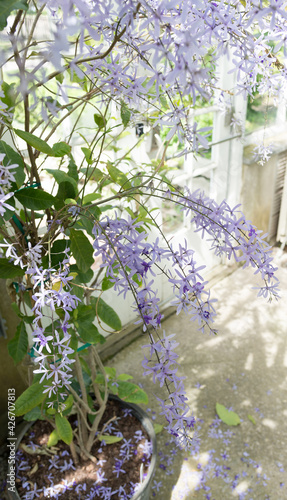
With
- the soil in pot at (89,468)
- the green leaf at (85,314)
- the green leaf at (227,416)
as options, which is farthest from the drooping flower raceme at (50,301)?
the green leaf at (227,416)

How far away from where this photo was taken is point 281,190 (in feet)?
10.6

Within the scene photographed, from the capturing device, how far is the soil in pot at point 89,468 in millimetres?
1317

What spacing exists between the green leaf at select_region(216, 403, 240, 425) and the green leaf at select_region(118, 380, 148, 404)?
2.05ft

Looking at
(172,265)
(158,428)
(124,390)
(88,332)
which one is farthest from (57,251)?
(158,428)

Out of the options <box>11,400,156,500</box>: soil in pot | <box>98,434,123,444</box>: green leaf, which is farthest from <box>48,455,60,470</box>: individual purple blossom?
<box>98,434,123,444</box>: green leaf

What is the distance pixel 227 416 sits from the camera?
1.89 meters

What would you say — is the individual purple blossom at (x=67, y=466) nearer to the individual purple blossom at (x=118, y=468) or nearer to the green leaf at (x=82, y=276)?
the individual purple blossom at (x=118, y=468)

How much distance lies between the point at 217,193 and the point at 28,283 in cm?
190

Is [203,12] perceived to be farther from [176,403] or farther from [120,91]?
[176,403]

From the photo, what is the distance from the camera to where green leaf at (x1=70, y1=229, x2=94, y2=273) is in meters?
0.89

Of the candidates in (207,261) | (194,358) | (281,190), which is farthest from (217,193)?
(194,358)

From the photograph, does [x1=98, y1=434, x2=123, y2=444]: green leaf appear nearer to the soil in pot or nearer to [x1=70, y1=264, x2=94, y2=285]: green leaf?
the soil in pot

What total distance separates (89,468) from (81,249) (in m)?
0.89

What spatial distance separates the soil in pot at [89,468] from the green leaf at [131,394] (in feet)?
0.49
